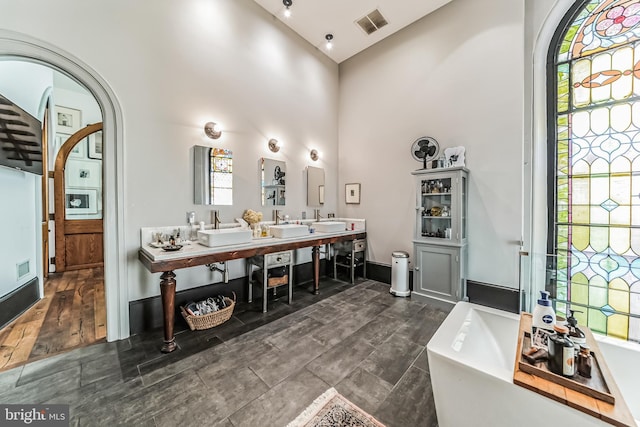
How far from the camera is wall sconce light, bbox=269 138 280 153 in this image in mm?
3672

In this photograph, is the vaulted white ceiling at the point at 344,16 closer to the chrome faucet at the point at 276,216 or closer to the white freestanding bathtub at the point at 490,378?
the chrome faucet at the point at 276,216

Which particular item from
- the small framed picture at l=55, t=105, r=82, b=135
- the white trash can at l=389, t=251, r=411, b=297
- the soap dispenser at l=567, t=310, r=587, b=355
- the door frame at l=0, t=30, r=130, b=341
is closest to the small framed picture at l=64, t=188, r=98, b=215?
the small framed picture at l=55, t=105, r=82, b=135

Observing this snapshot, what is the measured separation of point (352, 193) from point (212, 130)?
2.65 meters

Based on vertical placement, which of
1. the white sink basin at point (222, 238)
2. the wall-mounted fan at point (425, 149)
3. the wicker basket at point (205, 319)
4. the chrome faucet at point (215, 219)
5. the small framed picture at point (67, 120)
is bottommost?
the wicker basket at point (205, 319)

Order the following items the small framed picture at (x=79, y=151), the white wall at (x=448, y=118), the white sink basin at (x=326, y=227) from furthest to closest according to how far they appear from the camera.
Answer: the small framed picture at (x=79, y=151), the white sink basin at (x=326, y=227), the white wall at (x=448, y=118)

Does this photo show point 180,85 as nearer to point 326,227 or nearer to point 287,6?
point 287,6

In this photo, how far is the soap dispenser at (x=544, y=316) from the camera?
133 centimetres

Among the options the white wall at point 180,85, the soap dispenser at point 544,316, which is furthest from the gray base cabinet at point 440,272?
the white wall at point 180,85

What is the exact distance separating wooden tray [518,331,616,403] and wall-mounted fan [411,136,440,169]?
2942 millimetres

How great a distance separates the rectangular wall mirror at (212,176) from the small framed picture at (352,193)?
231 centimetres

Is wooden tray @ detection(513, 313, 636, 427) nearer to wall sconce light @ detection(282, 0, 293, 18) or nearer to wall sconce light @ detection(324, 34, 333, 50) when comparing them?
wall sconce light @ detection(282, 0, 293, 18)

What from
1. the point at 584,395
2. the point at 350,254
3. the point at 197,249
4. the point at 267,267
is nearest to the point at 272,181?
the point at 267,267

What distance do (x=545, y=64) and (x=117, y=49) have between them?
480 centimetres

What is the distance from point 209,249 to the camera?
244 centimetres
